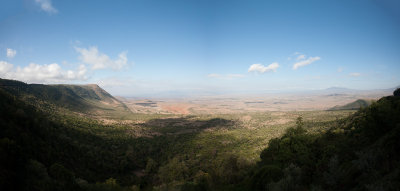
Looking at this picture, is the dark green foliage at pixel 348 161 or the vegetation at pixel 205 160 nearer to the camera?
the dark green foliage at pixel 348 161

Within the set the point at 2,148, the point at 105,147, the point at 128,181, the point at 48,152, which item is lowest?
the point at 128,181

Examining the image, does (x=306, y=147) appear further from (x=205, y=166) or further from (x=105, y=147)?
(x=105, y=147)

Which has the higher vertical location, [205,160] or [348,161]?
[348,161]

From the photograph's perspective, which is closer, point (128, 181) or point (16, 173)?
point (16, 173)

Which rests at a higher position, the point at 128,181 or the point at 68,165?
the point at 68,165

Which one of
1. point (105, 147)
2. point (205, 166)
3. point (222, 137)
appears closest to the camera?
point (205, 166)

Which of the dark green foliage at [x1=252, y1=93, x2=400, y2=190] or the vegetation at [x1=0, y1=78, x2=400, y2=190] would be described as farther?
the vegetation at [x1=0, y1=78, x2=400, y2=190]

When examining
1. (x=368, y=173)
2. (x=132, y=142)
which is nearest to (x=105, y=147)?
(x=132, y=142)

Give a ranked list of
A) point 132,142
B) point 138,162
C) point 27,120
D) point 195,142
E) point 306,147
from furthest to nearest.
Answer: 1. point 195,142
2. point 132,142
3. point 138,162
4. point 27,120
5. point 306,147

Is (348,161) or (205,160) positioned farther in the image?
(205,160)
